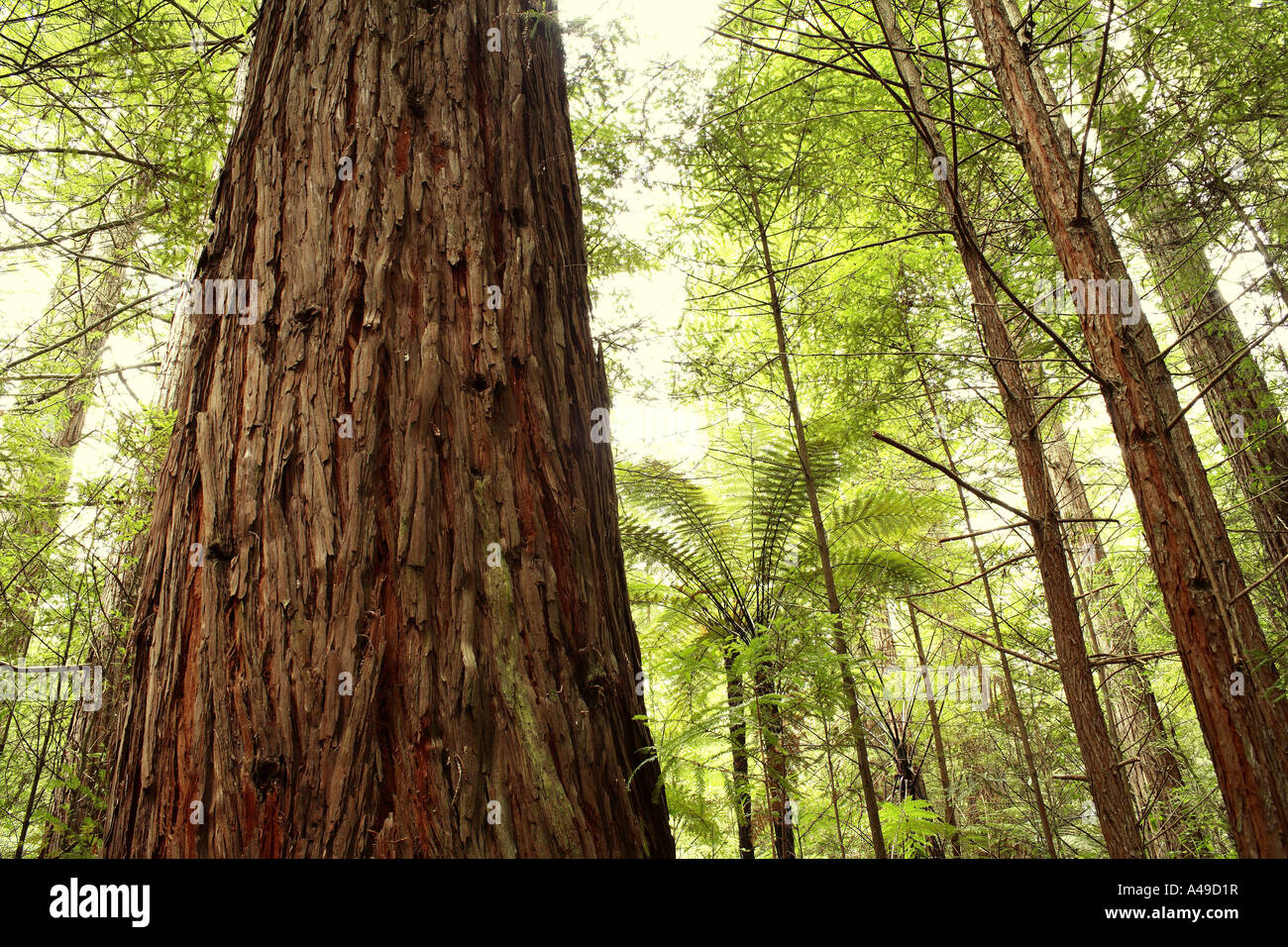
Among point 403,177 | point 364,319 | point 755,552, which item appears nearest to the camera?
point 364,319

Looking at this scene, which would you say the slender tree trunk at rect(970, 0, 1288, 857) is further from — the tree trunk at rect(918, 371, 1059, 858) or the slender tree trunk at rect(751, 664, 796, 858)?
the tree trunk at rect(918, 371, 1059, 858)

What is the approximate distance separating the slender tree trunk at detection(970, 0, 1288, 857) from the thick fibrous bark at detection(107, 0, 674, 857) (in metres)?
1.11

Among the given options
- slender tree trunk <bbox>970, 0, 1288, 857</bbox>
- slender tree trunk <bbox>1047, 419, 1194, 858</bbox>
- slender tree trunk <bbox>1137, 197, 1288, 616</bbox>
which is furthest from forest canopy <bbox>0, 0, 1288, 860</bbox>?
slender tree trunk <bbox>1047, 419, 1194, 858</bbox>

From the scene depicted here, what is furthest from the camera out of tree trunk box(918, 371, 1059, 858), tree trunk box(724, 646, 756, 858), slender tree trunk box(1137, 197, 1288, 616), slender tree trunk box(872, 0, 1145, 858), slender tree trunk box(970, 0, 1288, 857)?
slender tree trunk box(1137, 197, 1288, 616)

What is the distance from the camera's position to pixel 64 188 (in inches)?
131

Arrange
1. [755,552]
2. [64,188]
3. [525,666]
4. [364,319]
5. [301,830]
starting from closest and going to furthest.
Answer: [301,830] < [525,666] < [364,319] < [64,188] < [755,552]

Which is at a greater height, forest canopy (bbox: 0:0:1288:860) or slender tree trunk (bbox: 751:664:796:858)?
forest canopy (bbox: 0:0:1288:860)

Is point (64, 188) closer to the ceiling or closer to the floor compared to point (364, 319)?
closer to the ceiling

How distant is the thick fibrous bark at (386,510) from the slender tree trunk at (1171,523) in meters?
1.11

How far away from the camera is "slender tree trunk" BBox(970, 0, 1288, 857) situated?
3.63 ft

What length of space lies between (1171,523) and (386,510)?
61.3 inches

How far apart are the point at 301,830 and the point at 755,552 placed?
2841 millimetres

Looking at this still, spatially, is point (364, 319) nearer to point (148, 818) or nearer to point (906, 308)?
point (148, 818)
